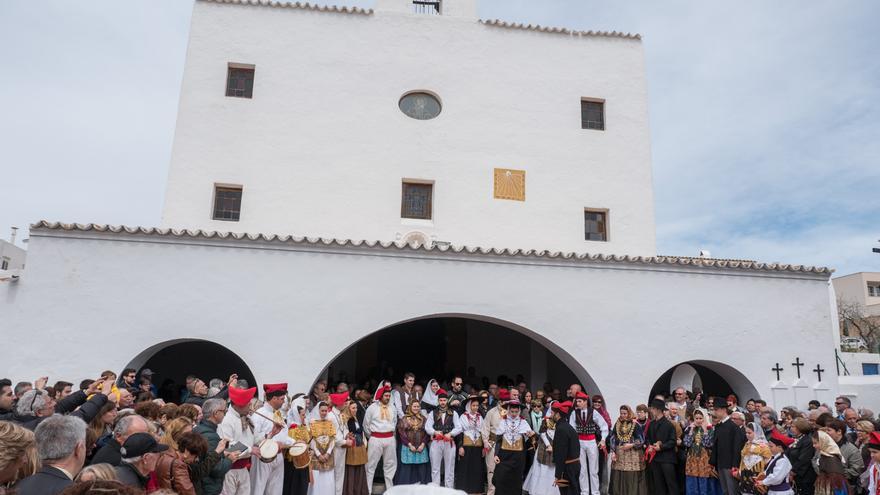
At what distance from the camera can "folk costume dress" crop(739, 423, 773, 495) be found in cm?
821

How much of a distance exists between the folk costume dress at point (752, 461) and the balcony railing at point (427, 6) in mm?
13957

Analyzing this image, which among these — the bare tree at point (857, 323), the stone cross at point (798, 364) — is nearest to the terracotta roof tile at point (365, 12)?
the stone cross at point (798, 364)

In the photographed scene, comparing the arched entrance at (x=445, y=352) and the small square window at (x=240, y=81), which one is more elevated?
the small square window at (x=240, y=81)

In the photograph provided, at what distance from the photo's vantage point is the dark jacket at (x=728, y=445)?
8766 mm

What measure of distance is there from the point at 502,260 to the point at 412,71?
Result: 280 inches

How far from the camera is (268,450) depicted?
7.54 m

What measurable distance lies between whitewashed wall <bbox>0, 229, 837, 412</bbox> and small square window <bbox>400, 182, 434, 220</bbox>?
13.5 feet

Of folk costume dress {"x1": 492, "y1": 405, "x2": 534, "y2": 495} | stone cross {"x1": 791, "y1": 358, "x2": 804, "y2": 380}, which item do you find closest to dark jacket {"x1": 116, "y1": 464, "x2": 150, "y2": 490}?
folk costume dress {"x1": 492, "y1": 405, "x2": 534, "y2": 495}

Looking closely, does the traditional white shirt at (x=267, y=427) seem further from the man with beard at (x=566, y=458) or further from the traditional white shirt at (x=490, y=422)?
the man with beard at (x=566, y=458)

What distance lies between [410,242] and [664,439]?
7.80 m

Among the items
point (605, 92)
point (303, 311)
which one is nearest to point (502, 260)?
point (303, 311)

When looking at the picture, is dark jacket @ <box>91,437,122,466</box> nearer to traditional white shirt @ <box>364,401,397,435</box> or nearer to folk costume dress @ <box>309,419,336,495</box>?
folk costume dress @ <box>309,419,336,495</box>

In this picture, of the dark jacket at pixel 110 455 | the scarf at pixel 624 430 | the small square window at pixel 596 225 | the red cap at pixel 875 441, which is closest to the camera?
the dark jacket at pixel 110 455

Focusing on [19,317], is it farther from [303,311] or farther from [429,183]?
[429,183]
